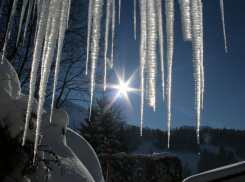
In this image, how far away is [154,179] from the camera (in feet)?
31.7

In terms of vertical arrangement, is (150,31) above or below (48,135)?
above

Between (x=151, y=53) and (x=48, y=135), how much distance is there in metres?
4.13

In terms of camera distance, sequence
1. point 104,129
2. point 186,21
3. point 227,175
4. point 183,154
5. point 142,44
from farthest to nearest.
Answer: point 183,154 → point 104,129 → point 227,175 → point 142,44 → point 186,21

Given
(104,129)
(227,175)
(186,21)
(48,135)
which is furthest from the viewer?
(104,129)

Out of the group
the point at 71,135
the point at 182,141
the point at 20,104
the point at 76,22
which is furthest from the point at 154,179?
the point at 182,141

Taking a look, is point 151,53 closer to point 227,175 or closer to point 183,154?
point 227,175

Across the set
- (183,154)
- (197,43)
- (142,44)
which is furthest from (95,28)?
(183,154)

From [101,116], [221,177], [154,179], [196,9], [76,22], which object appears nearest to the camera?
[196,9]

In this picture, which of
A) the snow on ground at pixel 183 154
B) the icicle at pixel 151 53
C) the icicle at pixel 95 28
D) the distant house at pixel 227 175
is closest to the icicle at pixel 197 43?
the icicle at pixel 151 53

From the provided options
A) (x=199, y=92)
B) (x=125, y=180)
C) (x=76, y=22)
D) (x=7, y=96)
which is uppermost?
(x=76, y=22)

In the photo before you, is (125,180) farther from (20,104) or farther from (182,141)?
(182,141)

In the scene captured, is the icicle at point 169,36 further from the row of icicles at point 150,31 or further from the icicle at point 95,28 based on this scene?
the icicle at point 95,28

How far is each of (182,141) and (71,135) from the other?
133 metres

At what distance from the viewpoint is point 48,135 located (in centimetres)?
429
